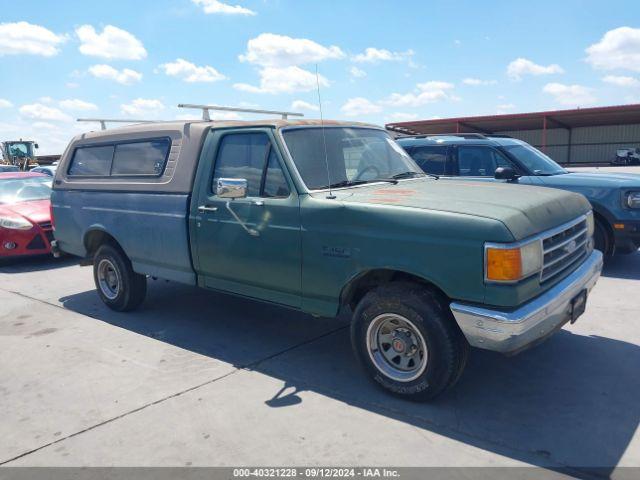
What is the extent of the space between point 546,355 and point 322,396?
6.53ft

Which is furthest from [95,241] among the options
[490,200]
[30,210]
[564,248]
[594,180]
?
[594,180]

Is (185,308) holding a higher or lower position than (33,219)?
lower

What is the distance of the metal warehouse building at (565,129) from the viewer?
37750 millimetres

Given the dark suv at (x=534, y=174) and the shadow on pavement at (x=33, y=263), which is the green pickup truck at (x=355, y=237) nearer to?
the dark suv at (x=534, y=174)

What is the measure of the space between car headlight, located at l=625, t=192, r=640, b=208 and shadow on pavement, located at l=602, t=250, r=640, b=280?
91cm

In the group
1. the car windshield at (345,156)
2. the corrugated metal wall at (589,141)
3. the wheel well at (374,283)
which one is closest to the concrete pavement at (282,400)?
the wheel well at (374,283)

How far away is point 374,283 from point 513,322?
3.71 feet

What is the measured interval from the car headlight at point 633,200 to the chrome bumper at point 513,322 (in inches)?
167

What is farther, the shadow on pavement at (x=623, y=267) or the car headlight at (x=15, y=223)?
the car headlight at (x=15, y=223)

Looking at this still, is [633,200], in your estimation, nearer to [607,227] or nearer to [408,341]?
[607,227]

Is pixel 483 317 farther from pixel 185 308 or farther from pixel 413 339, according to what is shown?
pixel 185 308

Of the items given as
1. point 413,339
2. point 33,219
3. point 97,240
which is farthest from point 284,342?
point 33,219

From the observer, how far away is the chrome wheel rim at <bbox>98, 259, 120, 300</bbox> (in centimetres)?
605

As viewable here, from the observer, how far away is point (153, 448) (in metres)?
3.24
